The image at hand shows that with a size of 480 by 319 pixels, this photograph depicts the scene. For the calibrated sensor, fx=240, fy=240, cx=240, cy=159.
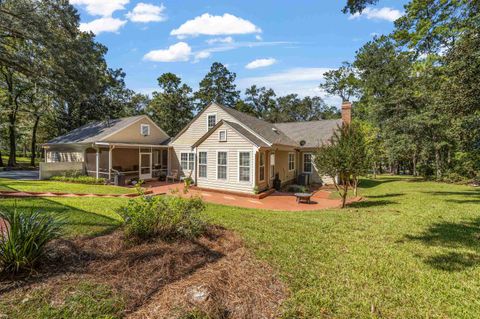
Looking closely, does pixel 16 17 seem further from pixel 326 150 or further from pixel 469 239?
pixel 469 239

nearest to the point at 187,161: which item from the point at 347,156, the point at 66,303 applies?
the point at 347,156

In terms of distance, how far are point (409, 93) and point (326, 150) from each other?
18.8 m

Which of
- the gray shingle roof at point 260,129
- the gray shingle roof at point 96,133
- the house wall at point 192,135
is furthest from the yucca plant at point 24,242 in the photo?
the gray shingle roof at point 96,133

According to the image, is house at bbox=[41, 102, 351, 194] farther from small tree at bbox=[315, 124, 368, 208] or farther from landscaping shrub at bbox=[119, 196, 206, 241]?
landscaping shrub at bbox=[119, 196, 206, 241]

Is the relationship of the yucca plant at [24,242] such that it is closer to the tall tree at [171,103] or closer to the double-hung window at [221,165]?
the double-hung window at [221,165]

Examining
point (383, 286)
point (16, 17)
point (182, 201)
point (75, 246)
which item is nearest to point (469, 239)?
point (383, 286)

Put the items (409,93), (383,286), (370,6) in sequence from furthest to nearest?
(409,93) → (370,6) → (383,286)

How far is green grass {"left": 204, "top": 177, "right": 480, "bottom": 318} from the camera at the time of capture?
3.47 meters

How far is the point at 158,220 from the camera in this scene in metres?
4.91

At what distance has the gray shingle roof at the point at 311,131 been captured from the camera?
64.5 feet

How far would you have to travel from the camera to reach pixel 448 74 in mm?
9625

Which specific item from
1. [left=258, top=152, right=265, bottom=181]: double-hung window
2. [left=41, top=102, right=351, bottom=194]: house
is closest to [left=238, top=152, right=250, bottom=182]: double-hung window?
[left=41, top=102, right=351, bottom=194]: house

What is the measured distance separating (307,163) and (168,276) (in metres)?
17.6

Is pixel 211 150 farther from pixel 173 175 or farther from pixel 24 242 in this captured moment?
pixel 24 242
